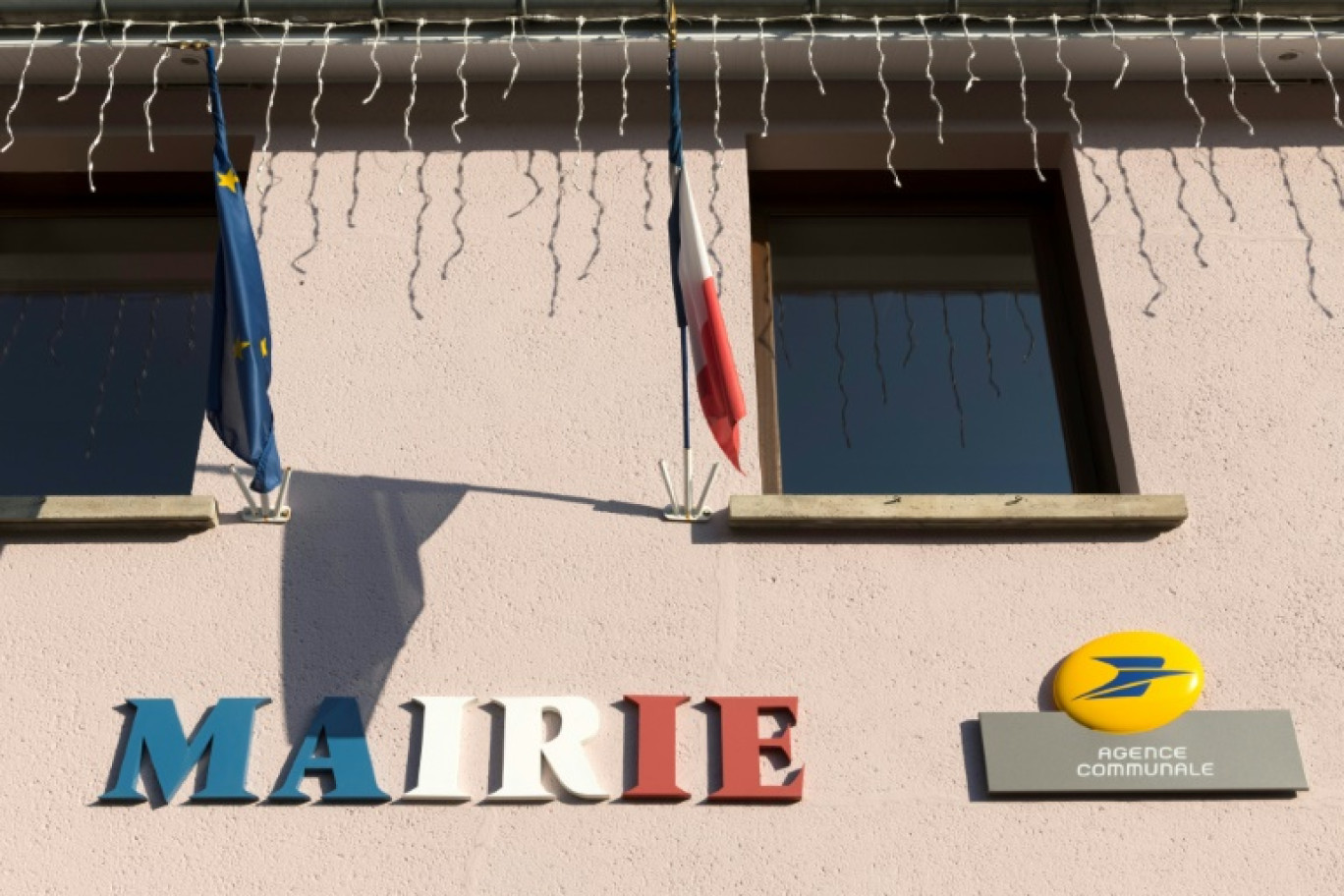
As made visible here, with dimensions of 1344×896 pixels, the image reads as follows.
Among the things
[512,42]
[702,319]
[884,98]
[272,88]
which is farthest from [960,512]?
[272,88]

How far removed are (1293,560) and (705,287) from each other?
2.33 metres

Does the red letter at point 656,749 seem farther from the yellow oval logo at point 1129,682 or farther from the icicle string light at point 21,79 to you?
the icicle string light at point 21,79

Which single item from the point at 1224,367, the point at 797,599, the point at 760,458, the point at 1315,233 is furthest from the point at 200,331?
the point at 1315,233

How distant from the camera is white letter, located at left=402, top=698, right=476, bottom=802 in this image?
17.8ft

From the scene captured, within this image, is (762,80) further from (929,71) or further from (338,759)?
(338,759)

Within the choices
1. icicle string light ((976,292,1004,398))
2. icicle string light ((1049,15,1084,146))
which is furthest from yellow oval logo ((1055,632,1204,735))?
icicle string light ((1049,15,1084,146))

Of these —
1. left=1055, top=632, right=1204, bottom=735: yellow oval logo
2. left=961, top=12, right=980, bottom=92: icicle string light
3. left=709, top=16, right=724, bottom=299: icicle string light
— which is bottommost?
left=1055, top=632, right=1204, bottom=735: yellow oval logo

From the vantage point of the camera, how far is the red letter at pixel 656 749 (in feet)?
17.8

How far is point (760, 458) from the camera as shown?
21.5ft

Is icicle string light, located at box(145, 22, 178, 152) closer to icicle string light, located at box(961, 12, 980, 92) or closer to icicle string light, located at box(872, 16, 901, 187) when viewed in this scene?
icicle string light, located at box(872, 16, 901, 187)

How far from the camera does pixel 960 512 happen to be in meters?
5.95

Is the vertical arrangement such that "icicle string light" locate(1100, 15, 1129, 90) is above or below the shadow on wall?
above

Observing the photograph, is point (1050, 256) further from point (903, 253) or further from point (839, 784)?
point (839, 784)

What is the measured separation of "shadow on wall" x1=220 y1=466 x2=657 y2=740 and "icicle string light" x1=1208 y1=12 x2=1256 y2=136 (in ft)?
10.2
